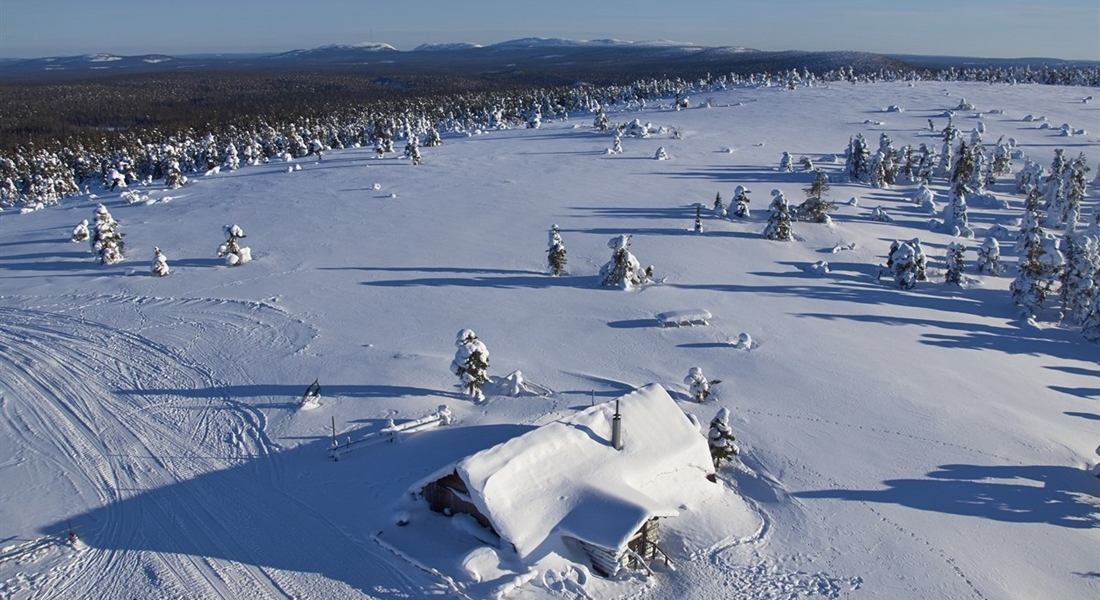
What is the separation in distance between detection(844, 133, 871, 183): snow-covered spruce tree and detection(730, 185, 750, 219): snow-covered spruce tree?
23063mm

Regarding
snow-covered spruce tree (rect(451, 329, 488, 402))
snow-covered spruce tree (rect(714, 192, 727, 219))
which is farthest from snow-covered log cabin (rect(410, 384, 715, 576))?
snow-covered spruce tree (rect(714, 192, 727, 219))

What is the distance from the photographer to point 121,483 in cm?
1961

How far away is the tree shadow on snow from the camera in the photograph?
62.6ft

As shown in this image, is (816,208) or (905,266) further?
(816,208)

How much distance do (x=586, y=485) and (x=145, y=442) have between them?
14.2 meters

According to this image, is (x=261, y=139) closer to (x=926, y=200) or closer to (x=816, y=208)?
(x=816, y=208)

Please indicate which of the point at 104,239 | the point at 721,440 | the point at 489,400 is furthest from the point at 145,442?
the point at 104,239

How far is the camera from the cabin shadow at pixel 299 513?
16.2 metres

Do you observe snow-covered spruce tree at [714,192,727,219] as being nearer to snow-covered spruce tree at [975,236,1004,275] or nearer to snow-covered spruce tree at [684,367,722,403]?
snow-covered spruce tree at [975,236,1004,275]

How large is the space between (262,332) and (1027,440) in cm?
2919

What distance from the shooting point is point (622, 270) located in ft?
121

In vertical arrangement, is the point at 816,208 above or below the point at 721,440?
above

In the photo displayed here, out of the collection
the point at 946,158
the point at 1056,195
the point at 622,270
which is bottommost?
the point at 622,270

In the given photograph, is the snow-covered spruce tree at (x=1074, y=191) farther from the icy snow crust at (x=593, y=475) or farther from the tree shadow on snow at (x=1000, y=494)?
the icy snow crust at (x=593, y=475)
